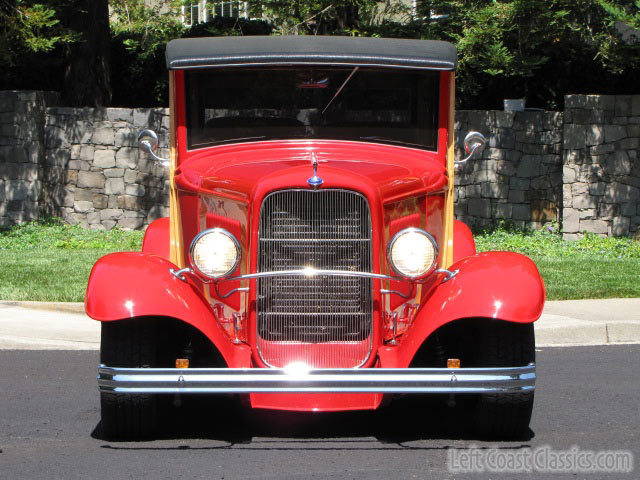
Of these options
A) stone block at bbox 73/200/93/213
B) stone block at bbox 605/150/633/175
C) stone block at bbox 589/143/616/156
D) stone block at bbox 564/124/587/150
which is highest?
stone block at bbox 564/124/587/150

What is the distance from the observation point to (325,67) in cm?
608

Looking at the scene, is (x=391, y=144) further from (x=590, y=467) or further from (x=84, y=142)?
(x=84, y=142)

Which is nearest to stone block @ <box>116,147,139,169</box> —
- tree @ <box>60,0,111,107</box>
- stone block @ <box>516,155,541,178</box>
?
tree @ <box>60,0,111,107</box>

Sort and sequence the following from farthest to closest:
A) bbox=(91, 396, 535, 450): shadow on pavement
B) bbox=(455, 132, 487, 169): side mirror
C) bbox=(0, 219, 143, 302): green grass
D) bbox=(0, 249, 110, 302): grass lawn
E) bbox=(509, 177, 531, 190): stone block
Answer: bbox=(509, 177, 531, 190): stone block → bbox=(0, 219, 143, 302): green grass → bbox=(0, 249, 110, 302): grass lawn → bbox=(455, 132, 487, 169): side mirror → bbox=(91, 396, 535, 450): shadow on pavement

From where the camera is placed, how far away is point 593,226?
13.4m

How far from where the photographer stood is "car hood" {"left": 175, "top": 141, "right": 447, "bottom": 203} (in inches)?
204

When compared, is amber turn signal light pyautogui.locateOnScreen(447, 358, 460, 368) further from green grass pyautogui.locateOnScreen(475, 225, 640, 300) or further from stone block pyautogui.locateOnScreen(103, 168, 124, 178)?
stone block pyautogui.locateOnScreen(103, 168, 124, 178)

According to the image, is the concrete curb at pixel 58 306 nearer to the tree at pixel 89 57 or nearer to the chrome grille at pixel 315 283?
the chrome grille at pixel 315 283

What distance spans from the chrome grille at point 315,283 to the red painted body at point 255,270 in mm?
55

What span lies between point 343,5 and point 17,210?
5610mm

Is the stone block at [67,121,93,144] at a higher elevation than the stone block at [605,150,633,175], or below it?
higher

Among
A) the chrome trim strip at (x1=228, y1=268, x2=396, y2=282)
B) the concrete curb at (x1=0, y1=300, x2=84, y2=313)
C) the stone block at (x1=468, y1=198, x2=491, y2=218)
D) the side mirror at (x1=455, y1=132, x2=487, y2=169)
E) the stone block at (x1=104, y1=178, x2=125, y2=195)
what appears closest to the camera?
the chrome trim strip at (x1=228, y1=268, x2=396, y2=282)

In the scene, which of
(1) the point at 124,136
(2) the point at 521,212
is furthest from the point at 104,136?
(2) the point at 521,212

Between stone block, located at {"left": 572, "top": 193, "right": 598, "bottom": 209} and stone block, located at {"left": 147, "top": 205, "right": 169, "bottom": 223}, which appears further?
stone block, located at {"left": 147, "top": 205, "right": 169, "bottom": 223}
